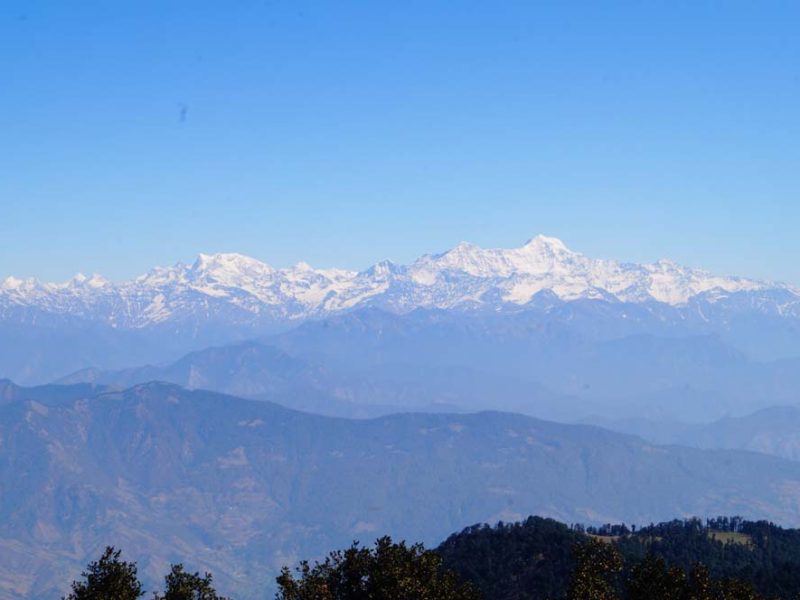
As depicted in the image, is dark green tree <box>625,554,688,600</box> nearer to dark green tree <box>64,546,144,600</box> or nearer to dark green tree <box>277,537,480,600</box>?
dark green tree <box>277,537,480,600</box>

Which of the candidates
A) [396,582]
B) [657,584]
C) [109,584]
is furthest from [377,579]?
[657,584]

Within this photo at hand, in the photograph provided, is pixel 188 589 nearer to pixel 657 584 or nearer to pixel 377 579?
pixel 377 579

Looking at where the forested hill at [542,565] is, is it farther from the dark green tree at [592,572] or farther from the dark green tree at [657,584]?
the dark green tree at [657,584]

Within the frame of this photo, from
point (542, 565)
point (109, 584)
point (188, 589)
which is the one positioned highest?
point (542, 565)

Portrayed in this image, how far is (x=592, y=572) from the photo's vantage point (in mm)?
78312

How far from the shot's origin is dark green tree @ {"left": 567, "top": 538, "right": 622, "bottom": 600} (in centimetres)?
7544

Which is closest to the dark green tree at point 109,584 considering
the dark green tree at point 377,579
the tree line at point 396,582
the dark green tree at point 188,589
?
the tree line at point 396,582

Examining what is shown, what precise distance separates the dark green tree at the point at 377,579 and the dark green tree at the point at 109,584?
11161mm

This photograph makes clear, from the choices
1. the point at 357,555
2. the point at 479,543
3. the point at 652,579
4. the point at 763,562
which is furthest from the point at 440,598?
the point at 763,562

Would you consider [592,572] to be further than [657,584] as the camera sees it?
No

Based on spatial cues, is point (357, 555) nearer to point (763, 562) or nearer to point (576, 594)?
point (576, 594)

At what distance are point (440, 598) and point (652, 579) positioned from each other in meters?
16.6

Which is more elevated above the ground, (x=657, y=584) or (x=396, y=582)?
(x=657, y=584)

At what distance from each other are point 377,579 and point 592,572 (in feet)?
55.1
